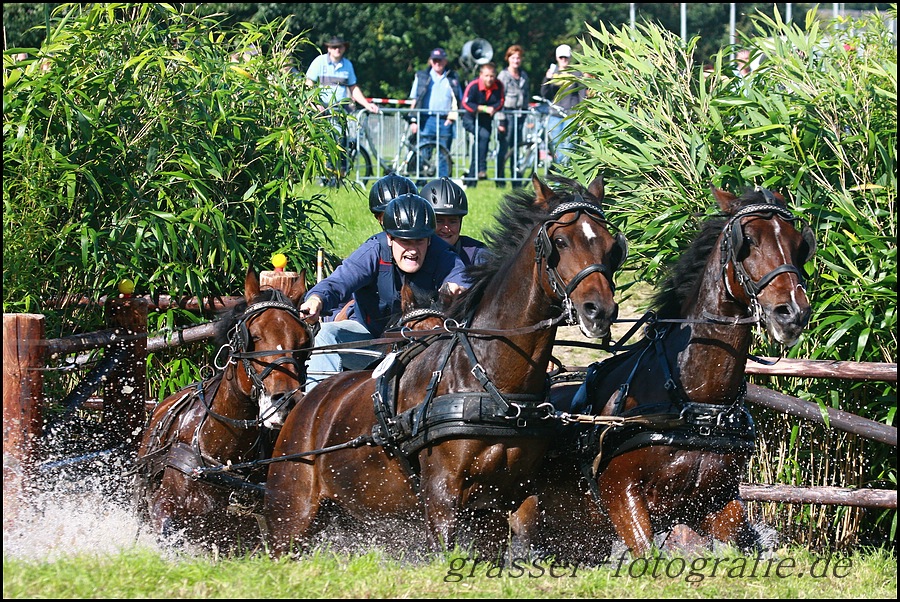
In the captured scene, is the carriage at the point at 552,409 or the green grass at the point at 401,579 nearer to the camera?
the green grass at the point at 401,579

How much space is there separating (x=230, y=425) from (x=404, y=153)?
11.7 metres

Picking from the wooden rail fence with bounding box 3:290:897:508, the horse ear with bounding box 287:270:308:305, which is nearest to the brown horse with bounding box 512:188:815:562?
the wooden rail fence with bounding box 3:290:897:508

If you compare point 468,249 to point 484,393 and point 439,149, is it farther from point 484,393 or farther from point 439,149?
point 439,149

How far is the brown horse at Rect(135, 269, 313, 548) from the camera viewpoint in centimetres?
596

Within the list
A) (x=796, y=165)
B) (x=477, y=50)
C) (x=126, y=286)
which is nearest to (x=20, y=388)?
(x=126, y=286)

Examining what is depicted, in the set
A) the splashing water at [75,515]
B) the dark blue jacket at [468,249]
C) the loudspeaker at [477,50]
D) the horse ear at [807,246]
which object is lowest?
the splashing water at [75,515]

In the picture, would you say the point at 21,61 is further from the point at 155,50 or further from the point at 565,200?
the point at 565,200

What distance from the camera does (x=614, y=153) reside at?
7.55 metres

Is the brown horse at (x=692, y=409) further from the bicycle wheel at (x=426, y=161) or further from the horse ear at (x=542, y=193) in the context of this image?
the bicycle wheel at (x=426, y=161)

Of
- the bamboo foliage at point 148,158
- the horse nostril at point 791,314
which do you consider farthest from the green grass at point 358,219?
the horse nostril at point 791,314

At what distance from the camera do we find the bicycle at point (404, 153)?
54.3ft

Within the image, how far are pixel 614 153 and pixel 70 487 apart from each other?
3.91m

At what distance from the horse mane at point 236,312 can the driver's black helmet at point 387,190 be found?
1.79 m

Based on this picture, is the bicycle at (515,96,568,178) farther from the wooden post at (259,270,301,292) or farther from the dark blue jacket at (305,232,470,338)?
the wooden post at (259,270,301,292)
